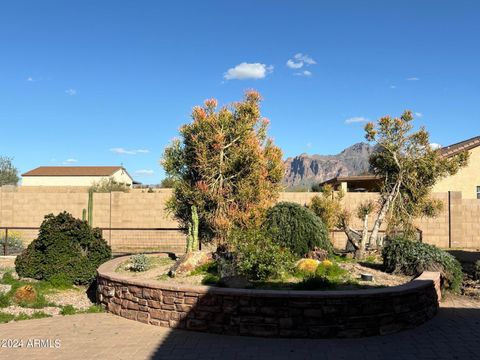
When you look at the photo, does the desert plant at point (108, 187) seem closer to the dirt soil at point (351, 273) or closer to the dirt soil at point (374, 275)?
the dirt soil at point (351, 273)

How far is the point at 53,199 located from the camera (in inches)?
740

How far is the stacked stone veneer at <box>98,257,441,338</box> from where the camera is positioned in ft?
19.6

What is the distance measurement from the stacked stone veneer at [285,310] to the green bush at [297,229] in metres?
2.72

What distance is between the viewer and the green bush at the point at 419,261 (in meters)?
8.19

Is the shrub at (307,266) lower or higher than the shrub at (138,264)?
higher

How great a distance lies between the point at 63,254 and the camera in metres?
9.59

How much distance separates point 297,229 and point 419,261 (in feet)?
7.99

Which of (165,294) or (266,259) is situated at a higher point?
(266,259)

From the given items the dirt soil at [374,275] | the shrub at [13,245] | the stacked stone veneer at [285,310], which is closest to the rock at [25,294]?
the stacked stone veneer at [285,310]

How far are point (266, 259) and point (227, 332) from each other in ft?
5.02

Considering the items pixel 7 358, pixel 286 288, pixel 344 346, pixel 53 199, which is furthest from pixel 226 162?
pixel 53 199

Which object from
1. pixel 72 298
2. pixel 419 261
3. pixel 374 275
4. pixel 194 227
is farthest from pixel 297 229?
pixel 72 298

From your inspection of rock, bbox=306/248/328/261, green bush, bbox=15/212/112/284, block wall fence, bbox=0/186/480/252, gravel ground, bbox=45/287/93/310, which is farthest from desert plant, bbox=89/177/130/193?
rock, bbox=306/248/328/261

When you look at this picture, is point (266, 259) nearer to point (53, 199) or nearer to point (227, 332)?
point (227, 332)
